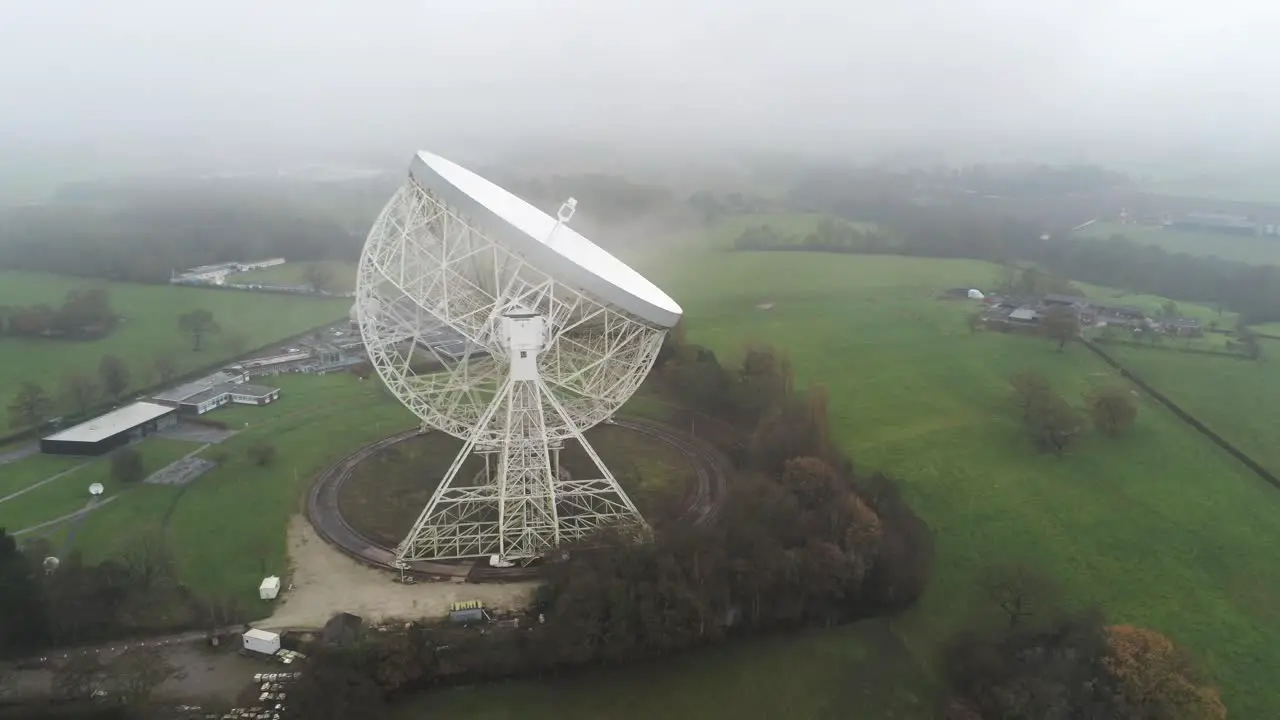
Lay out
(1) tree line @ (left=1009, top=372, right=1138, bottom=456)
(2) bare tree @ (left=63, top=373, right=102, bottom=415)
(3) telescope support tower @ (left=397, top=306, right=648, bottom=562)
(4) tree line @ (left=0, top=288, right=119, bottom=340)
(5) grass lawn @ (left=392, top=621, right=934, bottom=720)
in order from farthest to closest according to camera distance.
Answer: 1. (4) tree line @ (left=0, top=288, right=119, bottom=340)
2. (2) bare tree @ (left=63, top=373, right=102, bottom=415)
3. (1) tree line @ (left=1009, top=372, right=1138, bottom=456)
4. (3) telescope support tower @ (left=397, top=306, right=648, bottom=562)
5. (5) grass lawn @ (left=392, top=621, right=934, bottom=720)

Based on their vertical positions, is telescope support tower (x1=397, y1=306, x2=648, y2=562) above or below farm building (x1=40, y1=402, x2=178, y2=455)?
above

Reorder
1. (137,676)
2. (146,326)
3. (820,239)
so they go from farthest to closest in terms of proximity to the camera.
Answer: (820,239), (146,326), (137,676)

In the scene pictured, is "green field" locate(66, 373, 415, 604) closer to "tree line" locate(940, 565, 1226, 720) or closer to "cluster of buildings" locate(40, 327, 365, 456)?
"cluster of buildings" locate(40, 327, 365, 456)

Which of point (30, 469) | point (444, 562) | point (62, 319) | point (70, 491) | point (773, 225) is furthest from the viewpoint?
point (773, 225)

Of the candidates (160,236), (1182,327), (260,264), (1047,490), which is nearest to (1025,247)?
(1182,327)

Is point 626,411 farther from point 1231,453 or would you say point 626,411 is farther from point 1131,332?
point 1131,332

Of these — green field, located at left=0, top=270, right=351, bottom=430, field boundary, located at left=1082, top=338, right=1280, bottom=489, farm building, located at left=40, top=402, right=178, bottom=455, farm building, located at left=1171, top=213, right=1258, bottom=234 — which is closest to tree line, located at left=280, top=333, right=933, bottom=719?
field boundary, located at left=1082, top=338, right=1280, bottom=489

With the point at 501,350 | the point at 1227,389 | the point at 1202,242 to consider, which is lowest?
the point at 1227,389

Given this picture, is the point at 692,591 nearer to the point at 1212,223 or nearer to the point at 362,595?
the point at 362,595
